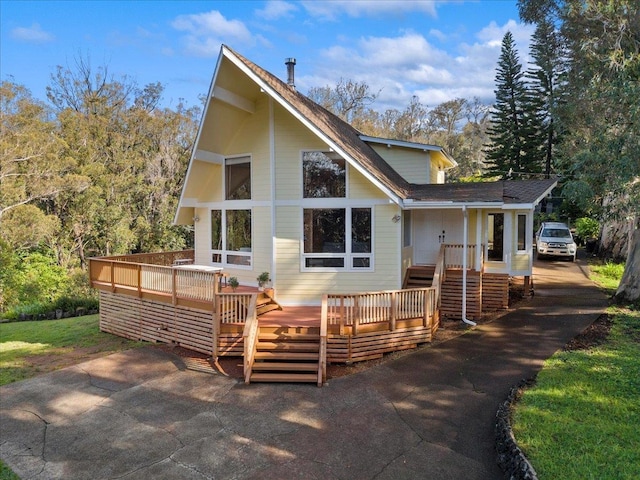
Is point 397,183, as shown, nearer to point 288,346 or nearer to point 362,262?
point 362,262

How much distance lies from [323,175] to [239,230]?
319cm

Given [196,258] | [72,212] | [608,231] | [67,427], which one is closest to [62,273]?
[72,212]

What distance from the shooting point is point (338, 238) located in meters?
11.7

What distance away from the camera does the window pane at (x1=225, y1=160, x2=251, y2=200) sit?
41.2 feet

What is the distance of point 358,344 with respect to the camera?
9.18 meters

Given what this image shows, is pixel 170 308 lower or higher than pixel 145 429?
higher

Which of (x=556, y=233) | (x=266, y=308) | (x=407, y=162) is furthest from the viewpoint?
(x=556, y=233)

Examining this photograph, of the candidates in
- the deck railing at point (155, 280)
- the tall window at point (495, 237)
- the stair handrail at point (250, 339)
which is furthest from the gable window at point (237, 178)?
the tall window at point (495, 237)

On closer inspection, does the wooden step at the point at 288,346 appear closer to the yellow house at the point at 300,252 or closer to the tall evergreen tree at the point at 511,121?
the yellow house at the point at 300,252

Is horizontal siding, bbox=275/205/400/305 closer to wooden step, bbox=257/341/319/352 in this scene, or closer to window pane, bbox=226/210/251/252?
window pane, bbox=226/210/251/252

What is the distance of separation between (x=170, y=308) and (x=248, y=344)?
3.54 m

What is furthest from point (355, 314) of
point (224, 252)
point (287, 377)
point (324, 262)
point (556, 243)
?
point (556, 243)

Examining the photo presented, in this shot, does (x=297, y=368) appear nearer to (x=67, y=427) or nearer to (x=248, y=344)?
(x=248, y=344)

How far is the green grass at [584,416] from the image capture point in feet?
15.9
